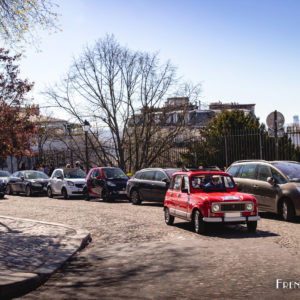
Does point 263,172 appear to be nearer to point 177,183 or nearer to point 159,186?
point 177,183

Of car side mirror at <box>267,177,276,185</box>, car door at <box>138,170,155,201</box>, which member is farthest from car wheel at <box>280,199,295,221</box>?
car door at <box>138,170,155,201</box>

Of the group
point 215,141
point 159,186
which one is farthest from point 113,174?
point 215,141

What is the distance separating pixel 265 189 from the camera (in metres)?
13.3

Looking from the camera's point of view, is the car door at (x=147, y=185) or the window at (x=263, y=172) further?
the car door at (x=147, y=185)

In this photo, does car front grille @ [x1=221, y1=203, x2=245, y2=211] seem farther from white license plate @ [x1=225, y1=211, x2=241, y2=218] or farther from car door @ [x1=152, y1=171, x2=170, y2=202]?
car door @ [x1=152, y1=171, x2=170, y2=202]

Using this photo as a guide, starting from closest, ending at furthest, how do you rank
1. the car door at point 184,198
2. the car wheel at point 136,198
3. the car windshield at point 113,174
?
the car door at point 184,198, the car wheel at point 136,198, the car windshield at point 113,174

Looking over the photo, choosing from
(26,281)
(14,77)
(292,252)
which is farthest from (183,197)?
(14,77)

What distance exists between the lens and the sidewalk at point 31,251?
621 centimetres

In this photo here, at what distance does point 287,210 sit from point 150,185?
7.46 meters

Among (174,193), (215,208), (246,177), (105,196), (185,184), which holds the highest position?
(246,177)

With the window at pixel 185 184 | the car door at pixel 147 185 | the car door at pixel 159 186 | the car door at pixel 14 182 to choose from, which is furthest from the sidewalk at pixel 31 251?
the car door at pixel 14 182

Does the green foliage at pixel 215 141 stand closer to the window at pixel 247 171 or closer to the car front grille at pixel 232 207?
the window at pixel 247 171

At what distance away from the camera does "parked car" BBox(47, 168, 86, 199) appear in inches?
969

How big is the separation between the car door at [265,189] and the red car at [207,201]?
1931 millimetres
